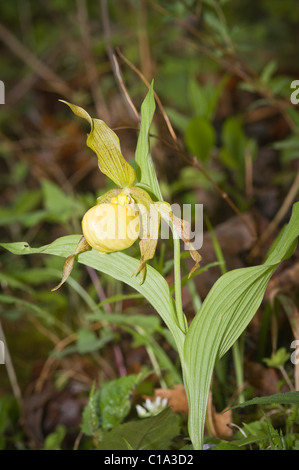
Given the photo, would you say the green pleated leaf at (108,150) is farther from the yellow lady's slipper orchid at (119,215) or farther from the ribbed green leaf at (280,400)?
the ribbed green leaf at (280,400)

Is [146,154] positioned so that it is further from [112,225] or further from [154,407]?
[154,407]

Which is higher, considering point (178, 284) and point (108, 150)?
point (108, 150)

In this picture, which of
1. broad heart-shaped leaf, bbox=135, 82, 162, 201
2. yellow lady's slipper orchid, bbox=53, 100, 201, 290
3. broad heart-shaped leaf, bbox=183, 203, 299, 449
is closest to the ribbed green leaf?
broad heart-shaped leaf, bbox=183, 203, 299, 449

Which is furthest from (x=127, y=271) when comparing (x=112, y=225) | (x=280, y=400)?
(x=280, y=400)

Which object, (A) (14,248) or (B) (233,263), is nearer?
(A) (14,248)

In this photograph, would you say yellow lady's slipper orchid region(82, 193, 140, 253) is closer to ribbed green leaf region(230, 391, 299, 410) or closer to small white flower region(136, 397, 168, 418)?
ribbed green leaf region(230, 391, 299, 410)
